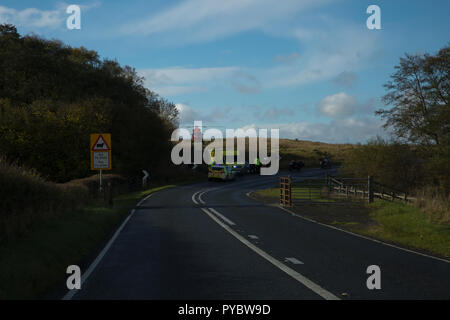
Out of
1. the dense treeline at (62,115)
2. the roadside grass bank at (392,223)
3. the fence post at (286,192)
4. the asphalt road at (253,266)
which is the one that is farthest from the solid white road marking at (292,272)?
the dense treeline at (62,115)

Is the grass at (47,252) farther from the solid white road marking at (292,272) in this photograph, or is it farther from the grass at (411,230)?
the grass at (411,230)

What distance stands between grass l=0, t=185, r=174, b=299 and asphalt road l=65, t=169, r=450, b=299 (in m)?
0.66

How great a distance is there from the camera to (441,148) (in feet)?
106

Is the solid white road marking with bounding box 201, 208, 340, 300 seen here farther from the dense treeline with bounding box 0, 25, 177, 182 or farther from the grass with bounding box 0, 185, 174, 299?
the dense treeline with bounding box 0, 25, 177, 182

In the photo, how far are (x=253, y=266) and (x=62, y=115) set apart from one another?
112 ft

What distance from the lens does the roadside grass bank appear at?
13.6 m

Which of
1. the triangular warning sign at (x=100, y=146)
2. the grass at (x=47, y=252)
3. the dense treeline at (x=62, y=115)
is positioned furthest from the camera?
the dense treeline at (x=62, y=115)

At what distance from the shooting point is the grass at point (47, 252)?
24.5 ft

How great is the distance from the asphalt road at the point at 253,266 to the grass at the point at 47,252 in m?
0.66

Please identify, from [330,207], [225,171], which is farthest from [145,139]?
[330,207]

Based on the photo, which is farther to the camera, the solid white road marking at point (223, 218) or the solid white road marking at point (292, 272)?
the solid white road marking at point (223, 218)

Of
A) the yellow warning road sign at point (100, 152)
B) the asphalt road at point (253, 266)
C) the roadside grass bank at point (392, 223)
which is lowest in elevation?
the roadside grass bank at point (392, 223)

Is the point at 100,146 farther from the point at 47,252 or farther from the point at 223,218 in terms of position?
the point at 47,252

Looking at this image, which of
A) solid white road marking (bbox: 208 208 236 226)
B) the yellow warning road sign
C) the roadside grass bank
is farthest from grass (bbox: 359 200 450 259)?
the yellow warning road sign
